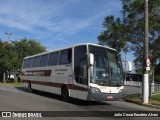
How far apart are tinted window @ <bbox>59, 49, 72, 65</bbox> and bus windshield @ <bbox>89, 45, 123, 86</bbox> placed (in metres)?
2.14

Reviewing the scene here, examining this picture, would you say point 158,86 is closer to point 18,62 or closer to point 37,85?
point 37,85

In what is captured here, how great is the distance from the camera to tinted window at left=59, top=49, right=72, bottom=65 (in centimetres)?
1961

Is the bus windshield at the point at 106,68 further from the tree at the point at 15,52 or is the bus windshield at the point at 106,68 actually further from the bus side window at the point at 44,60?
the tree at the point at 15,52

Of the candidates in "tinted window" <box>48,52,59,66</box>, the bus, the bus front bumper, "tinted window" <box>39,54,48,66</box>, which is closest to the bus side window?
"tinted window" <box>39,54,48,66</box>

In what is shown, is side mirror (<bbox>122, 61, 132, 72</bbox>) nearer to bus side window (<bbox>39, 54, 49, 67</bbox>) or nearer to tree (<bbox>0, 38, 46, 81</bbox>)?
bus side window (<bbox>39, 54, 49, 67</bbox>)

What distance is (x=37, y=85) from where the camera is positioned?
25625 mm

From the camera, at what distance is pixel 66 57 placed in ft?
66.2

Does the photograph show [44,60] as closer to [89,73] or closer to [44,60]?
[44,60]

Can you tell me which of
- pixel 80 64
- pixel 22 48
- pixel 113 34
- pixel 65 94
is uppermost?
pixel 22 48

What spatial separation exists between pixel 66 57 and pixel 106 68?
11.1 ft

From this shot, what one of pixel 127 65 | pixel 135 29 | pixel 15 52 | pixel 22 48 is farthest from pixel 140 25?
pixel 22 48

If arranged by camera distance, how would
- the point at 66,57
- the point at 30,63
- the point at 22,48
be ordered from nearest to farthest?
1. the point at 66,57
2. the point at 30,63
3. the point at 22,48

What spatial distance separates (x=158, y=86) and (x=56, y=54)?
10.1 metres

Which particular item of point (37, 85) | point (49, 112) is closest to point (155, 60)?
point (37, 85)
